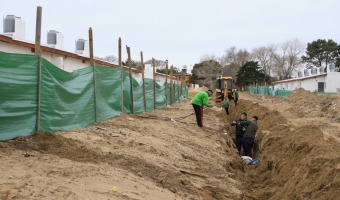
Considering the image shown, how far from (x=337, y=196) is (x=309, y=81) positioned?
203 feet

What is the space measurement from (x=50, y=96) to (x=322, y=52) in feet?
278

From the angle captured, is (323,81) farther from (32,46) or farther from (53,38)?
(32,46)

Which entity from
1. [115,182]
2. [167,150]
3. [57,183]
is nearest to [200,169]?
[167,150]

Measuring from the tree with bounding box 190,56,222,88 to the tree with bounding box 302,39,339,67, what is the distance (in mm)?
19237

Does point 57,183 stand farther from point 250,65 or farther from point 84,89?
point 250,65

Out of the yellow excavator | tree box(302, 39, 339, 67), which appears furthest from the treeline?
the yellow excavator

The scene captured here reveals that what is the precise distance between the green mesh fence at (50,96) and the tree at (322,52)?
7783 cm

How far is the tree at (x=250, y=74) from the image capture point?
83188 mm

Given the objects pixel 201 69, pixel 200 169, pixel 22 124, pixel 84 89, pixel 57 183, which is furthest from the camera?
pixel 201 69

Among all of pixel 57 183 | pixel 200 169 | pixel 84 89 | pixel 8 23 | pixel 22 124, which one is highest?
pixel 8 23

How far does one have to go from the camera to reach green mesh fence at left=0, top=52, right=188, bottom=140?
24.2 feet

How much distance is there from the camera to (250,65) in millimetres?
82875

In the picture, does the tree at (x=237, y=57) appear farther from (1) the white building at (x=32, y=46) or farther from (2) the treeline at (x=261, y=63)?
(1) the white building at (x=32, y=46)

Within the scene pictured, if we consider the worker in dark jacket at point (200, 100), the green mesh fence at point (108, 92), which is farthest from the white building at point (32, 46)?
the worker in dark jacket at point (200, 100)
